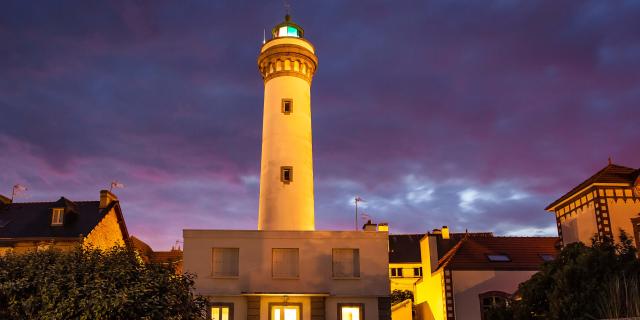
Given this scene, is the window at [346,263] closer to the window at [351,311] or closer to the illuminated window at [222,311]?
the window at [351,311]

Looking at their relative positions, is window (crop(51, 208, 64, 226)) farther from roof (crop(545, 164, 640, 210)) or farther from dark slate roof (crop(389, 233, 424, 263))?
dark slate roof (crop(389, 233, 424, 263))

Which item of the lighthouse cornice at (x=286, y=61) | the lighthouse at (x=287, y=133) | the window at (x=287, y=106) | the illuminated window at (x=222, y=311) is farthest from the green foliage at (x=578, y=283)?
the lighthouse cornice at (x=286, y=61)

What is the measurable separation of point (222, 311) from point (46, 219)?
1786 centimetres

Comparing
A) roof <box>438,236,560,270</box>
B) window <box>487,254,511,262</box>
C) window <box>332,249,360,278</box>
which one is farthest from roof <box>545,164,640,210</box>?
window <box>332,249,360,278</box>

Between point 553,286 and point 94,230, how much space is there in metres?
29.1

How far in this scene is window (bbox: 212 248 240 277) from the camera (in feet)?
99.3

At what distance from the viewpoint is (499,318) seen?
83.8ft

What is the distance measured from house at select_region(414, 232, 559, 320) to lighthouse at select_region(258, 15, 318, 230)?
1032 cm

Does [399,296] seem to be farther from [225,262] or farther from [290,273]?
[225,262]

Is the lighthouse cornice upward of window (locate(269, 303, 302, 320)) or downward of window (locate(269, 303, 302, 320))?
upward

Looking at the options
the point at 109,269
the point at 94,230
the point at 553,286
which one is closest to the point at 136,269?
the point at 109,269

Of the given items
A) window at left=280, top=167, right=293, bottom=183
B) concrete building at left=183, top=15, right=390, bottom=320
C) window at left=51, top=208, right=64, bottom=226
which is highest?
window at left=280, top=167, right=293, bottom=183

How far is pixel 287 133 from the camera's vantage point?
3616cm

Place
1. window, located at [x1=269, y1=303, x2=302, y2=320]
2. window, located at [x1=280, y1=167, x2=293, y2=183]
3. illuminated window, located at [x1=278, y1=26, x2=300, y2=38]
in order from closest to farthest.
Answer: window, located at [x1=269, y1=303, x2=302, y2=320], window, located at [x1=280, y1=167, x2=293, y2=183], illuminated window, located at [x1=278, y1=26, x2=300, y2=38]
